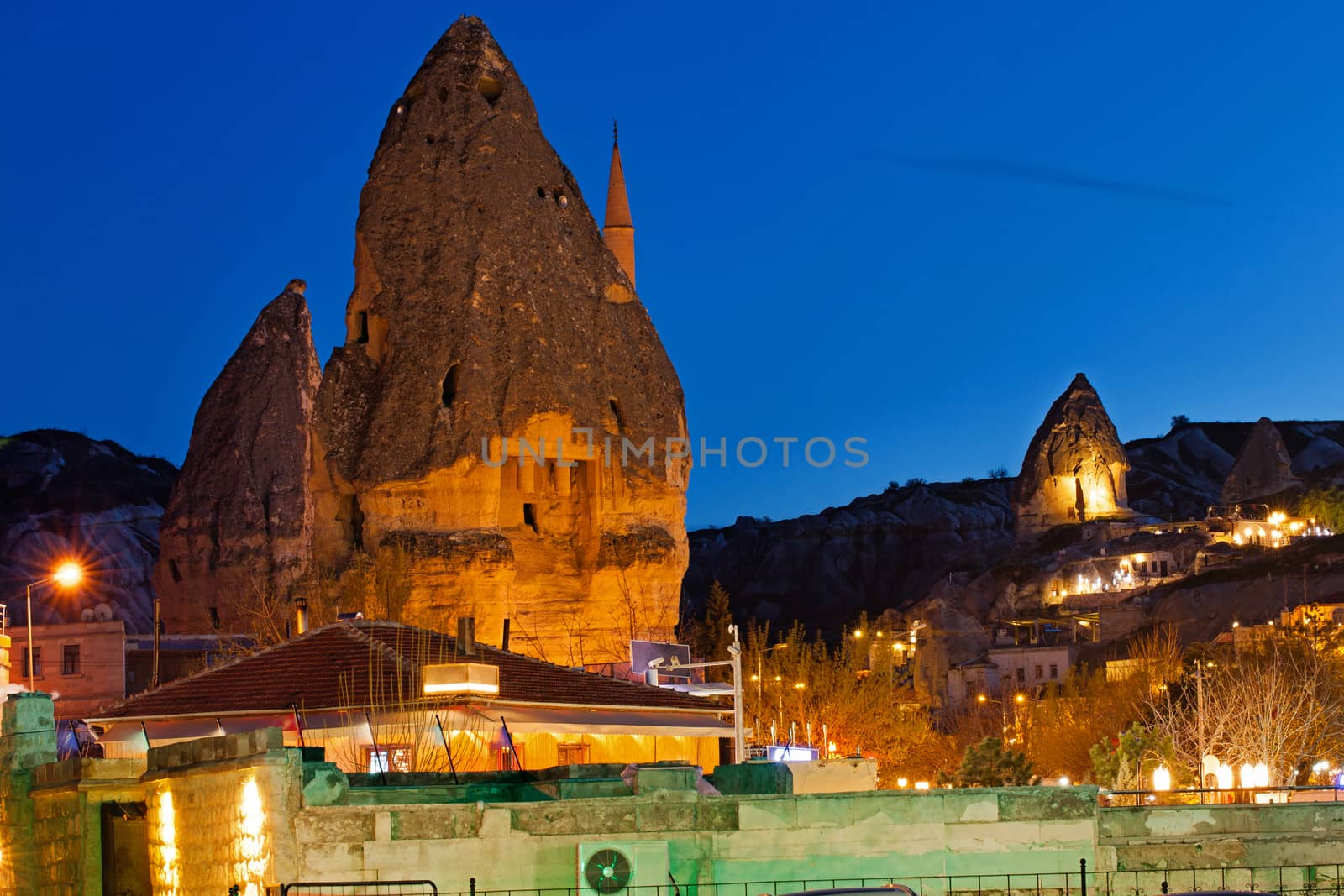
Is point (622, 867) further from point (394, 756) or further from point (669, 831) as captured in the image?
point (394, 756)

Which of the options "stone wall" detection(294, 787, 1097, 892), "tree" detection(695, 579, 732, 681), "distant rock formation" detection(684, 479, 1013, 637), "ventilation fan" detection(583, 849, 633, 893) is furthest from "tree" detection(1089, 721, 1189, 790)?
"distant rock formation" detection(684, 479, 1013, 637)

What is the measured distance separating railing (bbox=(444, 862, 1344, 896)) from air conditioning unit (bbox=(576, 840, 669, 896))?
13cm

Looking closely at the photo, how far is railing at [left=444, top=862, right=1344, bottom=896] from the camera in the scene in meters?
17.4

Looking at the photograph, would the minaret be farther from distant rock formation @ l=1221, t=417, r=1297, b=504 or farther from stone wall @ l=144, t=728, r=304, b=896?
distant rock formation @ l=1221, t=417, r=1297, b=504

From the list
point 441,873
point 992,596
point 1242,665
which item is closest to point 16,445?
point 992,596

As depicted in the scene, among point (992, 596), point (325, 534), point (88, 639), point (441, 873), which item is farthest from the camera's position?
point (992, 596)

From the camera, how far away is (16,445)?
154m

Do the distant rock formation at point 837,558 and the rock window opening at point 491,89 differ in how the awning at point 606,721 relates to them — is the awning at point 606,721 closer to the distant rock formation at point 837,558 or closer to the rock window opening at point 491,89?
the rock window opening at point 491,89

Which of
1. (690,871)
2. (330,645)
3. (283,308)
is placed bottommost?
(690,871)

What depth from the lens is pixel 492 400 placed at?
1917 inches

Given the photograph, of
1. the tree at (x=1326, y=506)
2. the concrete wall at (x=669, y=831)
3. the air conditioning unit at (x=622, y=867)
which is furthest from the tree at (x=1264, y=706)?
the tree at (x=1326, y=506)

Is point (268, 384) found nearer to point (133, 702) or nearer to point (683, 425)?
point (683, 425)

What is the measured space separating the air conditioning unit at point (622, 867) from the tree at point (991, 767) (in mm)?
24043

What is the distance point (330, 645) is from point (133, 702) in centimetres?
296
